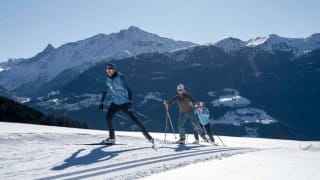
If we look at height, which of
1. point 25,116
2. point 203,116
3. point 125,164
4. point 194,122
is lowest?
point 125,164

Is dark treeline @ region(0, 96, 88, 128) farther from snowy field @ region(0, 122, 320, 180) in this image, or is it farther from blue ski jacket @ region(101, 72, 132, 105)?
snowy field @ region(0, 122, 320, 180)

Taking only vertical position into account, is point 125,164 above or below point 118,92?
below

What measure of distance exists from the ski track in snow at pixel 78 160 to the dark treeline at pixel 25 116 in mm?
22630

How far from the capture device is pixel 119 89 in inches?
510

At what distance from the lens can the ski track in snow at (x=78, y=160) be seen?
766 centimetres

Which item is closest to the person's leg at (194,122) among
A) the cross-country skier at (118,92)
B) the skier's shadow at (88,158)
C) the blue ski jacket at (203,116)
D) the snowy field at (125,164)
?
the blue ski jacket at (203,116)

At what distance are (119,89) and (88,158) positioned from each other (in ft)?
11.9

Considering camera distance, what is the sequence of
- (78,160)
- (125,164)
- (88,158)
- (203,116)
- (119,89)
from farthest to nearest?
(203,116), (119,89), (88,158), (78,160), (125,164)

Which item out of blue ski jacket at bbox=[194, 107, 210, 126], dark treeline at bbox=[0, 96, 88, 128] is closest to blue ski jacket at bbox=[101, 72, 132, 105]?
blue ski jacket at bbox=[194, 107, 210, 126]

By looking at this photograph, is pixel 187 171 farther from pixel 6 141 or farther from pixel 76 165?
pixel 6 141

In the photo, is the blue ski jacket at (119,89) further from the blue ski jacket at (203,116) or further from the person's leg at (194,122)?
the blue ski jacket at (203,116)

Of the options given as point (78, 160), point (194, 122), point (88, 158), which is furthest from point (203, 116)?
point (78, 160)

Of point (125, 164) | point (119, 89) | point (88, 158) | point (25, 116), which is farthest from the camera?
point (25, 116)

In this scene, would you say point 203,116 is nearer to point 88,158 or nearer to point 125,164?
point 88,158
